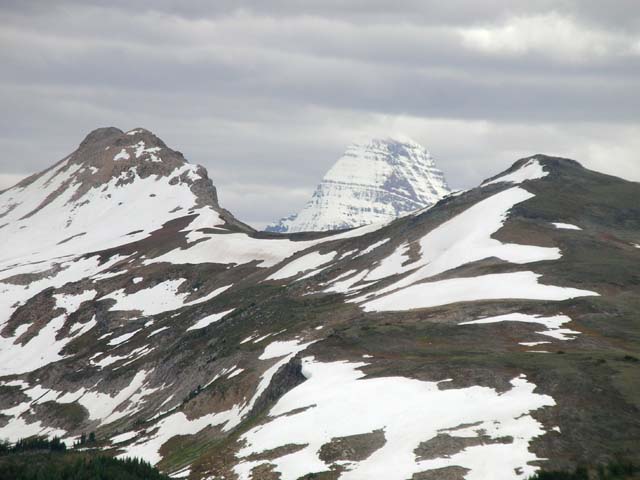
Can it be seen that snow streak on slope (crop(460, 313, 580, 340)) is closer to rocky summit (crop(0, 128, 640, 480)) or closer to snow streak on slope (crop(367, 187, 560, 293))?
rocky summit (crop(0, 128, 640, 480))

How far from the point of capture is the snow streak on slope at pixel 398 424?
43.5 metres

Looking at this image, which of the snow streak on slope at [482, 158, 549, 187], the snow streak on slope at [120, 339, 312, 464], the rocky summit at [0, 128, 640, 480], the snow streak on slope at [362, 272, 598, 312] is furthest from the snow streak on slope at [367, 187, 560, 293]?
the snow streak on slope at [120, 339, 312, 464]

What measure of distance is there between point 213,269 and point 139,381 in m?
52.4

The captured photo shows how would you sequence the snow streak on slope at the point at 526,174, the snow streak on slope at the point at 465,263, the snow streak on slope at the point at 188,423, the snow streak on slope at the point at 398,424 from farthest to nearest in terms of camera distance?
the snow streak on slope at the point at 526,174, the snow streak on slope at the point at 465,263, the snow streak on slope at the point at 188,423, the snow streak on slope at the point at 398,424

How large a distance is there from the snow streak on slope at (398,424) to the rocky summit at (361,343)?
0.16 meters

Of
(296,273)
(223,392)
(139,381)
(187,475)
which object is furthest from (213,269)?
(187,475)

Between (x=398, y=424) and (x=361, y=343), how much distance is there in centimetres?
2158

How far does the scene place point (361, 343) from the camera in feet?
233

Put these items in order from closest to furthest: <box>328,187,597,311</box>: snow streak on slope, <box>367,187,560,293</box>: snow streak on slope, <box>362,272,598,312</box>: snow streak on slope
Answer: <box>362,272,598,312</box>: snow streak on slope < <box>328,187,597,311</box>: snow streak on slope < <box>367,187,560,293</box>: snow streak on slope

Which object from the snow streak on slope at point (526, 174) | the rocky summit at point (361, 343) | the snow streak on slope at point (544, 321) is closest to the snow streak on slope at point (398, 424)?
the rocky summit at point (361, 343)

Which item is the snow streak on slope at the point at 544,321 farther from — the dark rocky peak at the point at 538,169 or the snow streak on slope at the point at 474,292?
the dark rocky peak at the point at 538,169

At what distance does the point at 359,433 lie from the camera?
49500 mm

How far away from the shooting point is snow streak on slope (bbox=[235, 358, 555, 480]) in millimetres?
43500

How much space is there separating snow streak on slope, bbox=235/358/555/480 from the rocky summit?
0.16 m
